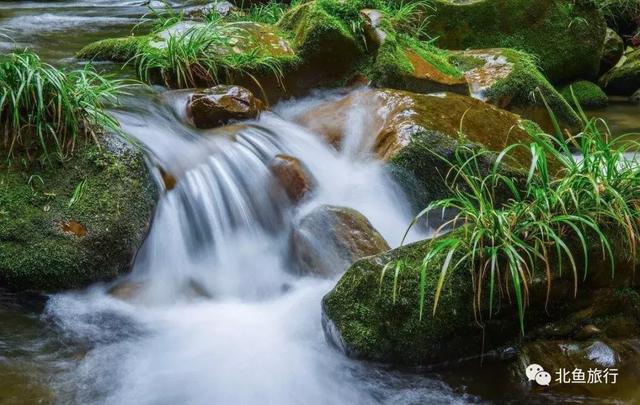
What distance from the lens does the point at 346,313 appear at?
3.47 meters

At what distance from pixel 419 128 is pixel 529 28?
474 cm

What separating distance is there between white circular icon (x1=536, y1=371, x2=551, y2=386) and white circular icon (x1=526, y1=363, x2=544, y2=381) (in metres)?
0.02

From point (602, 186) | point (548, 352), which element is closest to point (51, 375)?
point (548, 352)

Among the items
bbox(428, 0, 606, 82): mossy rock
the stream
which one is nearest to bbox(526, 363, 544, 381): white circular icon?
the stream

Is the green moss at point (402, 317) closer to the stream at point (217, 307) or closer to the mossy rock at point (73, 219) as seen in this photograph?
the stream at point (217, 307)

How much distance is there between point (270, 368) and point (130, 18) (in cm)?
886

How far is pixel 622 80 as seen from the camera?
9.59 meters

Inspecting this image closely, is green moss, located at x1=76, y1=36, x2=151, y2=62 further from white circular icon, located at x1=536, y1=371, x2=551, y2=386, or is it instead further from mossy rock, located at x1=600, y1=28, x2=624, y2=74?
mossy rock, located at x1=600, y1=28, x2=624, y2=74

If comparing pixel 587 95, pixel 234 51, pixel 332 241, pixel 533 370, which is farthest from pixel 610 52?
pixel 533 370

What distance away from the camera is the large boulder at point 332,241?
4.24 metres

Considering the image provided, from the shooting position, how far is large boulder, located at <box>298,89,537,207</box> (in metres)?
4.99

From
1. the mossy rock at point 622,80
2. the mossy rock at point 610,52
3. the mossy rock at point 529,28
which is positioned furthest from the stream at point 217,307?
the mossy rock at point 610,52

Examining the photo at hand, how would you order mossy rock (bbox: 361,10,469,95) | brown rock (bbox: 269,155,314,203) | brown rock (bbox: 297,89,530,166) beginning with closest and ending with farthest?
1. brown rock (bbox: 269,155,314,203)
2. brown rock (bbox: 297,89,530,166)
3. mossy rock (bbox: 361,10,469,95)

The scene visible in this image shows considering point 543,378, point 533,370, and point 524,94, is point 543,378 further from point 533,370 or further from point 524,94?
Result: point 524,94
